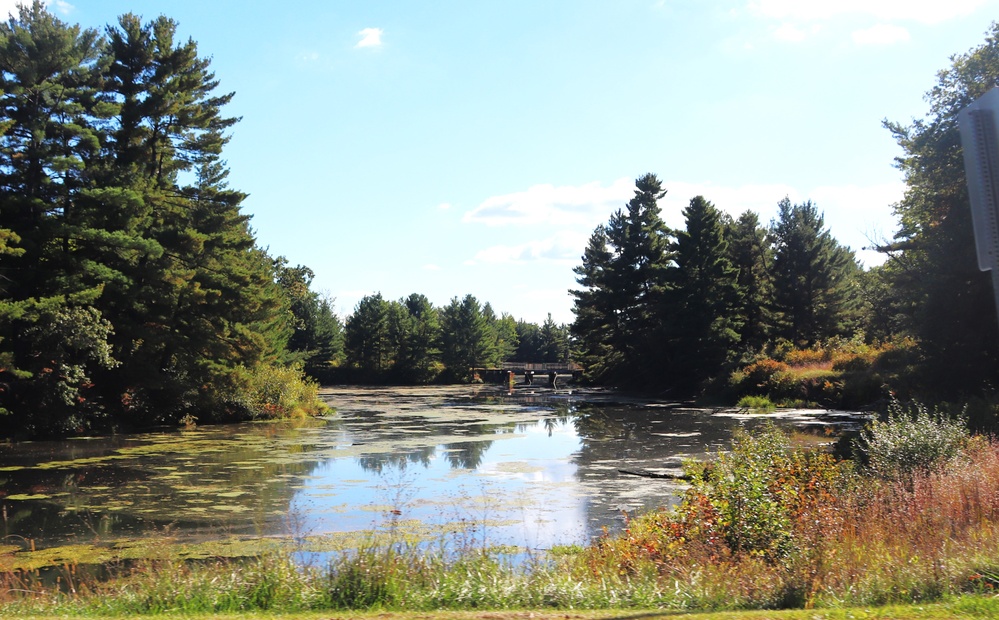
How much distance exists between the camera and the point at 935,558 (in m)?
6.82

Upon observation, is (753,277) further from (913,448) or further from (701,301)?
(913,448)

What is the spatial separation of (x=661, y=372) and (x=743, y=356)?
37.7 feet

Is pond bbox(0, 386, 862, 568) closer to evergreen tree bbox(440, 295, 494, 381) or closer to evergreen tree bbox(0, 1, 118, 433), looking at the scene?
evergreen tree bbox(0, 1, 118, 433)

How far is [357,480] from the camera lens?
61.0ft

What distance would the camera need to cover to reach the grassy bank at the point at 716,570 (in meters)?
6.54

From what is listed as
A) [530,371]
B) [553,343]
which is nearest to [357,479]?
[530,371]

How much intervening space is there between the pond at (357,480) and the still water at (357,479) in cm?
5

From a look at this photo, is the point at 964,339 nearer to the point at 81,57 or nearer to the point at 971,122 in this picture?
the point at 971,122

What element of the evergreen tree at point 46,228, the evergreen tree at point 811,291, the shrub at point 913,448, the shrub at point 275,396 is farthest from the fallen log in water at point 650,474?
the evergreen tree at point 811,291

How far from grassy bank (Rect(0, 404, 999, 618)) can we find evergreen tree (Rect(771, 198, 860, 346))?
52.1 meters

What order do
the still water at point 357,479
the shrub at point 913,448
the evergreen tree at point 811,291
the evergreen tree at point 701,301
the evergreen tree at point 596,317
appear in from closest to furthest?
the shrub at point 913,448
the still water at point 357,479
the evergreen tree at point 701,301
the evergreen tree at point 811,291
the evergreen tree at point 596,317

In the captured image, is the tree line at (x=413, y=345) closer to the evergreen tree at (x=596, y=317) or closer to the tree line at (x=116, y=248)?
the evergreen tree at (x=596, y=317)

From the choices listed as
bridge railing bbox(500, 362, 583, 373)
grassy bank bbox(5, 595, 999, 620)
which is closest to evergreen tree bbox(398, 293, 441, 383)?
bridge railing bbox(500, 362, 583, 373)

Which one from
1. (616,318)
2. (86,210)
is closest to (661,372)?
(616,318)
